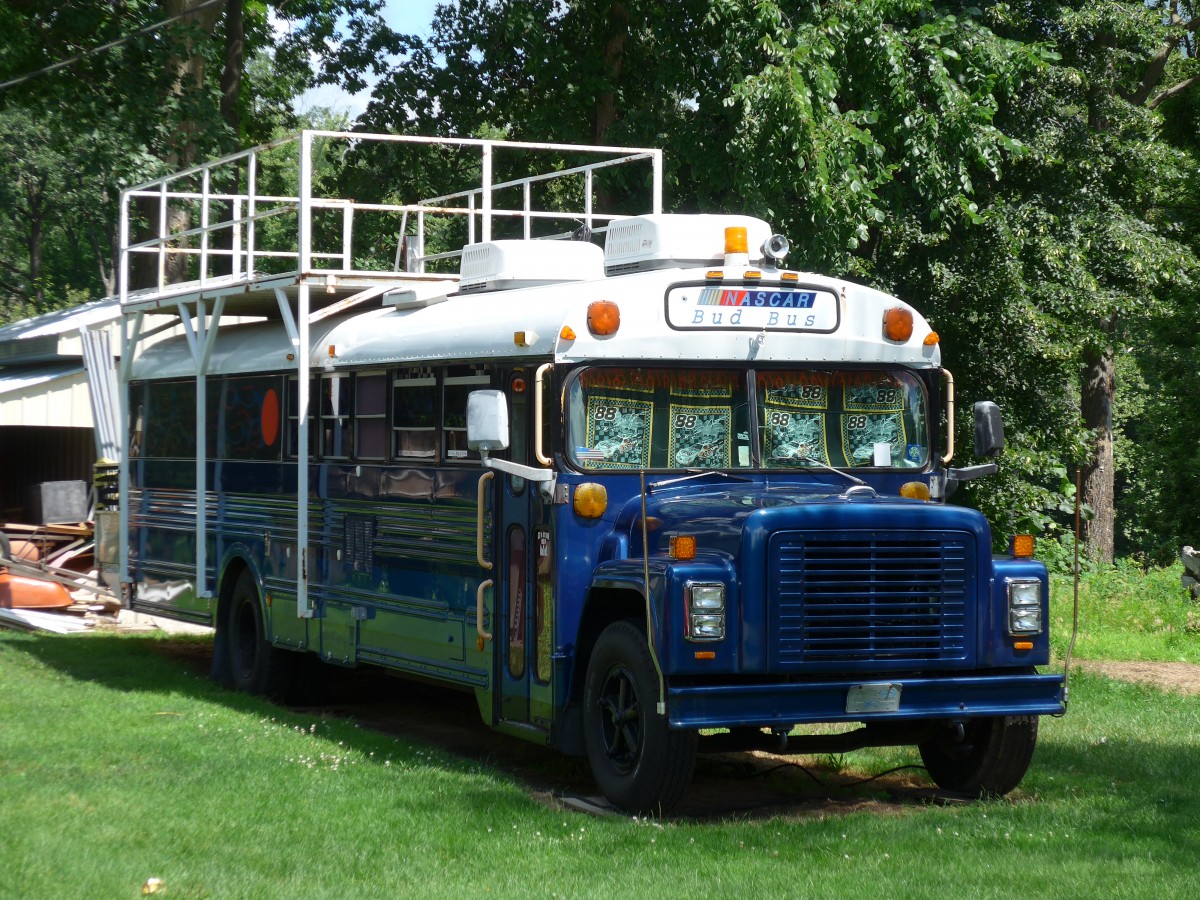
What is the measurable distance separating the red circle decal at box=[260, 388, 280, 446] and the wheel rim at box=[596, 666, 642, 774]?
469 cm

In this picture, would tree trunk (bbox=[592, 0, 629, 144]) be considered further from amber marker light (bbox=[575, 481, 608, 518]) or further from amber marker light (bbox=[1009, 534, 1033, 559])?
amber marker light (bbox=[1009, 534, 1033, 559])

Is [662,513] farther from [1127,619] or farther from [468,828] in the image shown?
[1127,619]

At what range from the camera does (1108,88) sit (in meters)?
23.2

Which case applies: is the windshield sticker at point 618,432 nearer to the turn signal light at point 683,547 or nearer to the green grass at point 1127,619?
the turn signal light at point 683,547

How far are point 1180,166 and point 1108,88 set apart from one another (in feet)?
10.9

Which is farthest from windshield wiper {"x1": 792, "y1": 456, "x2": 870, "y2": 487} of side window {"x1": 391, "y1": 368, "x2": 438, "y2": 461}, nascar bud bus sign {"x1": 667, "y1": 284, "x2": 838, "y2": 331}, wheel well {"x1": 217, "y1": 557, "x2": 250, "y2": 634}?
wheel well {"x1": 217, "y1": 557, "x2": 250, "y2": 634}

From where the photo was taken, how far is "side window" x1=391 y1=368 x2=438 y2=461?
989cm

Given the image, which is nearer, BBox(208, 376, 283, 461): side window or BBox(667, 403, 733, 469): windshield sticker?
BBox(667, 403, 733, 469): windshield sticker

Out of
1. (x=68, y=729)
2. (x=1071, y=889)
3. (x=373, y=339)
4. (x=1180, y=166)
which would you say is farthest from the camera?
(x=1180, y=166)

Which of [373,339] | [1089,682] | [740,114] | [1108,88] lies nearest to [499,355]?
[373,339]

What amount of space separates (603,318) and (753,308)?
2.91ft

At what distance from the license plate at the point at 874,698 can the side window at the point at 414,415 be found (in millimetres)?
3171

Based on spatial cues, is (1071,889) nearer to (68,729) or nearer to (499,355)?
(499,355)

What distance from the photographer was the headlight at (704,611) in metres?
7.62
